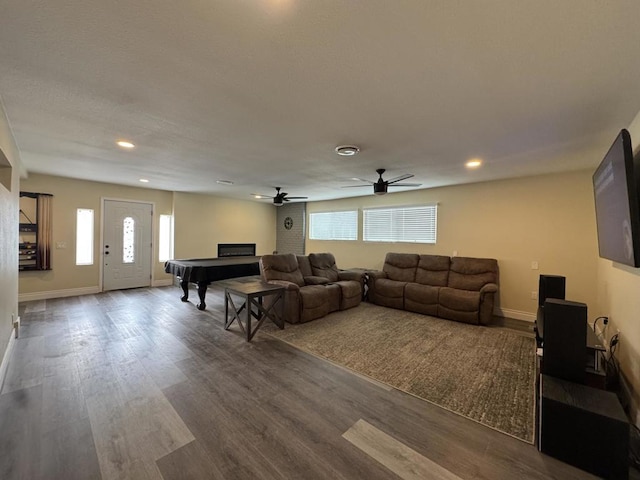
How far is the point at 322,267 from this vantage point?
5594 mm

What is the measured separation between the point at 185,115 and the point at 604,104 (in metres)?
3.41

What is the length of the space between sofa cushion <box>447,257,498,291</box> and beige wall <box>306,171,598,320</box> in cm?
35

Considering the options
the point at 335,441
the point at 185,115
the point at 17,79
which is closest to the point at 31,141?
the point at 17,79

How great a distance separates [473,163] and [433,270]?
225cm

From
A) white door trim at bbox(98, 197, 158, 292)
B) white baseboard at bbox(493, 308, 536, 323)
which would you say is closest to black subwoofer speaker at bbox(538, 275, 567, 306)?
white baseboard at bbox(493, 308, 536, 323)

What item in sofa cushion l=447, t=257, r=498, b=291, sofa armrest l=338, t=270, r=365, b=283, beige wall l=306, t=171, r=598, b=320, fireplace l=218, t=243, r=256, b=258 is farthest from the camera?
fireplace l=218, t=243, r=256, b=258

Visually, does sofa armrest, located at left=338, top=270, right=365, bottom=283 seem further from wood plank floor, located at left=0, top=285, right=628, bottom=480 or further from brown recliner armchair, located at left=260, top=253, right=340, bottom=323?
wood plank floor, located at left=0, top=285, right=628, bottom=480

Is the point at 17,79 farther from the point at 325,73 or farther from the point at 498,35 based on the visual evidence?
the point at 498,35

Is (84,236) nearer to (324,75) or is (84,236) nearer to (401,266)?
(324,75)

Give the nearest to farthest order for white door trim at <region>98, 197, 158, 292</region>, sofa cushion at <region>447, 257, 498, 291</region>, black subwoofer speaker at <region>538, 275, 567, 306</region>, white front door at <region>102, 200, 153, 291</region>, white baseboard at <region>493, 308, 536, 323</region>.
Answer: black subwoofer speaker at <region>538, 275, 567, 306</region>, white baseboard at <region>493, 308, 536, 323</region>, sofa cushion at <region>447, 257, 498, 291</region>, white door trim at <region>98, 197, 158, 292</region>, white front door at <region>102, 200, 153, 291</region>

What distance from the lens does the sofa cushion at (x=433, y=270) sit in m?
5.10

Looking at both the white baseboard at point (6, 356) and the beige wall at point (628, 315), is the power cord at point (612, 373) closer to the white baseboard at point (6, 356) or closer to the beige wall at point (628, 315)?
the beige wall at point (628, 315)

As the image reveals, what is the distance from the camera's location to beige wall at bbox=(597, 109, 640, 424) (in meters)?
2.11

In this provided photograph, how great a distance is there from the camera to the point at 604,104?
2.06 metres
